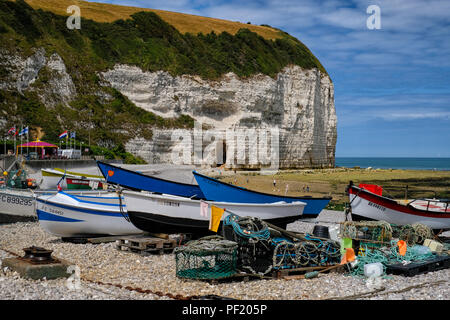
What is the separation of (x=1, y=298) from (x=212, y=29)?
7593cm

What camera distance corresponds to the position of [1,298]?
25.7 feet

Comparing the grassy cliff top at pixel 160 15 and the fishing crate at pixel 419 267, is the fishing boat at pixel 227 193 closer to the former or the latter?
the fishing crate at pixel 419 267

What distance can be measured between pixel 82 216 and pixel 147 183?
190 inches

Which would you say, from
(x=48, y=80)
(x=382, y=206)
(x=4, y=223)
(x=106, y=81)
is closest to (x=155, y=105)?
(x=106, y=81)

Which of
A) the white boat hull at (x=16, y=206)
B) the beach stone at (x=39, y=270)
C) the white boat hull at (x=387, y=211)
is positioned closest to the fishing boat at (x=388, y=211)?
the white boat hull at (x=387, y=211)

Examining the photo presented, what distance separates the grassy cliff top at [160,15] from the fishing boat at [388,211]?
60.8m

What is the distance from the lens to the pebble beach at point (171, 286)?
8656 mm

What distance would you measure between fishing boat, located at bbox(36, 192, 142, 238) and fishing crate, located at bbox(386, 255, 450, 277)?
28.1ft

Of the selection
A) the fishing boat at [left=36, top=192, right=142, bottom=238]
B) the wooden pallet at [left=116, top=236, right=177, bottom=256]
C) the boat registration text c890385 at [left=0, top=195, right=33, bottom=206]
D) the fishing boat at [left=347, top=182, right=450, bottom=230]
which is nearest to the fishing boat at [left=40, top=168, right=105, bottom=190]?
the boat registration text c890385 at [left=0, top=195, right=33, bottom=206]

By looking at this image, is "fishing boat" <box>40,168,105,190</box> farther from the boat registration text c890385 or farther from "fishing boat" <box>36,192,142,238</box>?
"fishing boat" <box>36,192,142,238</box>

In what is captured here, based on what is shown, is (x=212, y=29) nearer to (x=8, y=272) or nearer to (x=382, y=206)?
(x=382, y=206)

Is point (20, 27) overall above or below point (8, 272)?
above
